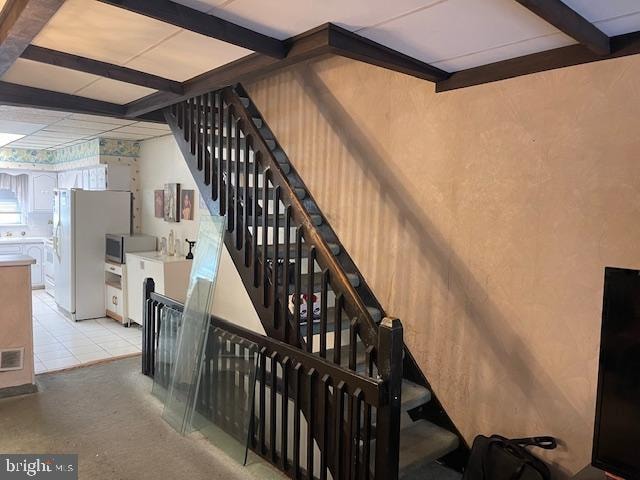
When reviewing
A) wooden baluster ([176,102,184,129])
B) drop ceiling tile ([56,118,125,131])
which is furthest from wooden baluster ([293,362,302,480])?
drop ceiling tile ([56,118,125,131])

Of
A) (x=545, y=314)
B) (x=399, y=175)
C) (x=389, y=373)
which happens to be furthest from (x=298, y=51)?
(x=545, y=314)

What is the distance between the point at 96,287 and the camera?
242 inches

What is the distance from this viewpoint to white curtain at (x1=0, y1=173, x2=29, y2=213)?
801 centimetres

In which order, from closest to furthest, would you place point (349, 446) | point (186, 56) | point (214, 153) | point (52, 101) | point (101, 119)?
point (349, 446), point (186, 56), point (214, 153), point (52, 101), point (101, 119)

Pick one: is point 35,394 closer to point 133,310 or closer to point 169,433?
point 169,433

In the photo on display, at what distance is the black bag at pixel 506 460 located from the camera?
2.20m

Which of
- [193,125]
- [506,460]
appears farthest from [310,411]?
[193,125]

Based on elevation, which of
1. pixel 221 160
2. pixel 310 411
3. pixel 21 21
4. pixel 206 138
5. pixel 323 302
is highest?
pixel 21 21

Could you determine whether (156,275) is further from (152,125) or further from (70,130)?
(70,130)

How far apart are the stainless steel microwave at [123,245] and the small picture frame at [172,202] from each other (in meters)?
0.40

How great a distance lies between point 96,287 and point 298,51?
200 inches

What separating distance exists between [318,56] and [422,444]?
2.23m

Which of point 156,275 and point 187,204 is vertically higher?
point 187,204

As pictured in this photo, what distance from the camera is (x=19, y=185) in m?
8.16
